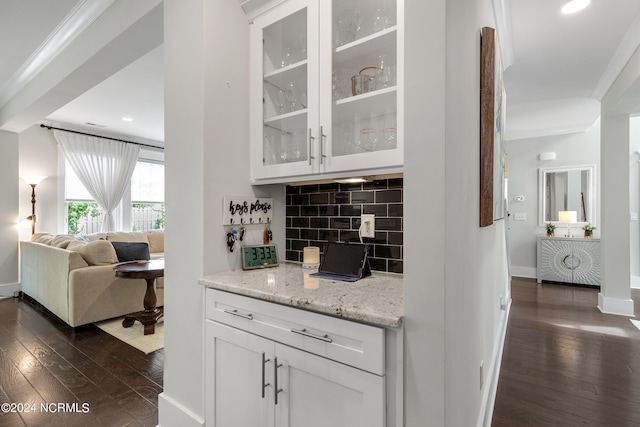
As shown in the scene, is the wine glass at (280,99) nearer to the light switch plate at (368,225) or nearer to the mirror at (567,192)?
the light switch plate at (368,225)

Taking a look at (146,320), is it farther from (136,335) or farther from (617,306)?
(617,306)

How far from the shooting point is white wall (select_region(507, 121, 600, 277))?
214 inches

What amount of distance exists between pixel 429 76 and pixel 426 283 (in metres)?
0.64

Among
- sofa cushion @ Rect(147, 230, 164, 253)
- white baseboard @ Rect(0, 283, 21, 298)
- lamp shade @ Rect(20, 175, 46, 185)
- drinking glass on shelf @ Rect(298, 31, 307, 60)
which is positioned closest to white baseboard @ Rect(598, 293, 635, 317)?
drinking glass on shelf @ Rect(298, 31, 307, 60)

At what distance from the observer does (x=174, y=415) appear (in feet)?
5.57

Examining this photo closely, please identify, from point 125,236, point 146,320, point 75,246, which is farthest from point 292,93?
point 125,236

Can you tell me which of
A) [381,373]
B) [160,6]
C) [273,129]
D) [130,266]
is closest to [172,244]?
[273,129]

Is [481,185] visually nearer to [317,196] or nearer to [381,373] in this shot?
[317,196]

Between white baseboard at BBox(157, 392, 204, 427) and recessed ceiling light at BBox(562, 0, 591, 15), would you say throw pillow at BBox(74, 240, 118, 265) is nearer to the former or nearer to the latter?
white baseboard at BBox(157, 392, 204, 427)

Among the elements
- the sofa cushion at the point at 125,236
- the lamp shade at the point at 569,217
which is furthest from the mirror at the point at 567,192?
the sofa cushion at the point at 125,236

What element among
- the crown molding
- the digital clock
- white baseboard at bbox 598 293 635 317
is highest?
the crown molding

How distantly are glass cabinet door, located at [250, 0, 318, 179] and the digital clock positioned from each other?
40 centimetres

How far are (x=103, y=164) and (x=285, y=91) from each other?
542 centimetres

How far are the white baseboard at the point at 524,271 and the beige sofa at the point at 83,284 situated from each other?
19.0 feet
